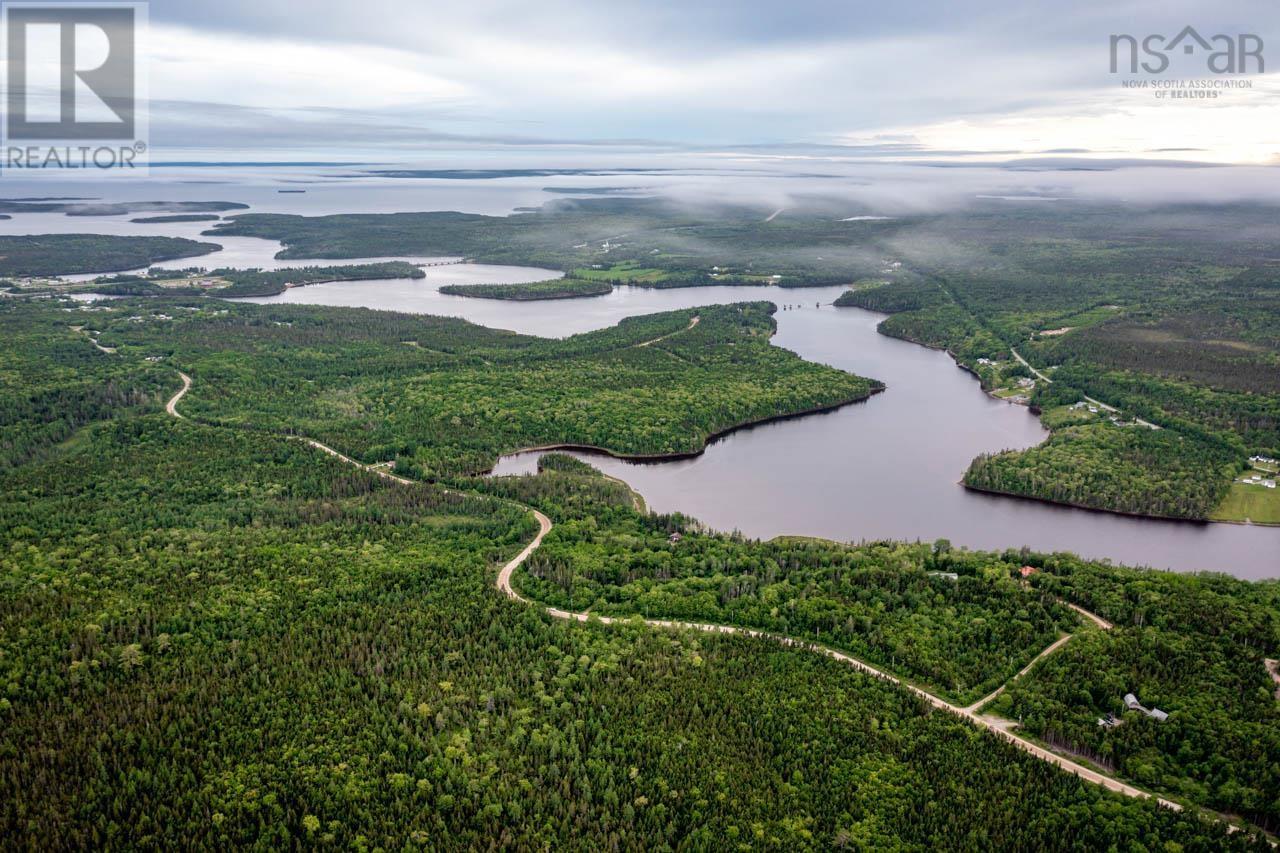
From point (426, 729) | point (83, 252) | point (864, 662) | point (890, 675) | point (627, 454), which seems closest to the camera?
point (426, 729)

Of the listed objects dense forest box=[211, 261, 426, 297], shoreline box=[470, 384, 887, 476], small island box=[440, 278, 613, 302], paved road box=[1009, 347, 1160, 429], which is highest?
dense forest box=[211, 261, 426, 297]

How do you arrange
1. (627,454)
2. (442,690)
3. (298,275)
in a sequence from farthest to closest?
(298,275)
(627,454)
(442,690)

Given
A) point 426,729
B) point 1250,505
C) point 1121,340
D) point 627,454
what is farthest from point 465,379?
point 1121,340

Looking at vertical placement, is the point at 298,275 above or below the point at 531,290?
above

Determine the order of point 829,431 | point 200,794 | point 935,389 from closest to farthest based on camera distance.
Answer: point 200,794 → point 829,431 → point 935,389

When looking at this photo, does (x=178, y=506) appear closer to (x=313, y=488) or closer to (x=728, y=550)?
(x=313, y=488)

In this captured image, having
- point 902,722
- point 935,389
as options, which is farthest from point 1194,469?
point 902,722

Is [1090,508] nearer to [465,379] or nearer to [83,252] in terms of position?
[465,379]

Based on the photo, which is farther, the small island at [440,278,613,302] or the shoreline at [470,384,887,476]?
the small island at [440,278,613,302]

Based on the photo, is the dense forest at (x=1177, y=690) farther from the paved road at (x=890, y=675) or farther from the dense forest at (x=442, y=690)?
the dense forest at (x=442, y=690)

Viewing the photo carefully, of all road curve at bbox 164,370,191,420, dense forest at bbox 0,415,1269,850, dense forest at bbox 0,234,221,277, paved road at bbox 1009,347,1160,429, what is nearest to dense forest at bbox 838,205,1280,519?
paved road at bbox 1009,347,1160,429

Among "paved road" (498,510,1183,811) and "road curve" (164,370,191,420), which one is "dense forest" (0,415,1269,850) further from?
Answer: "road curve" (164,370,191,420)
